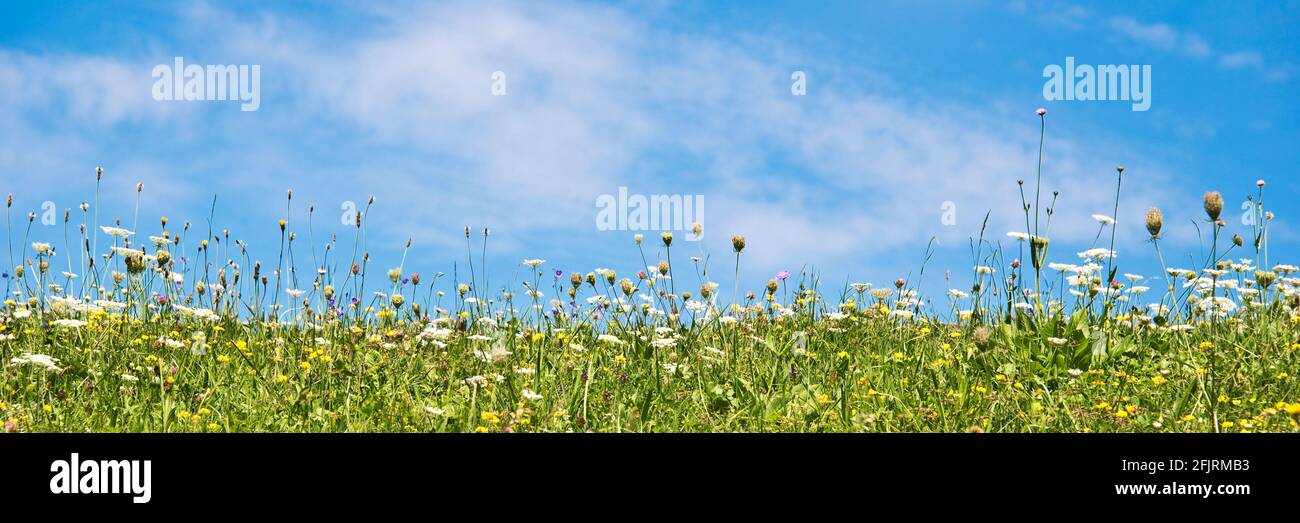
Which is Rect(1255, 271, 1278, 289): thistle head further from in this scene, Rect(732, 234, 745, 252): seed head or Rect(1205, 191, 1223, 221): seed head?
Rect(732, 234, 745, 252): seed head

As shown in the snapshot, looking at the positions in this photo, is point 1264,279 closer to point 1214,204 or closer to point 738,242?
point 1214,204

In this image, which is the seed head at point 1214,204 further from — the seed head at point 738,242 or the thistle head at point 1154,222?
the seed head at point 738,242

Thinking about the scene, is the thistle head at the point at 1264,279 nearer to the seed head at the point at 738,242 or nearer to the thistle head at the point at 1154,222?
the thistle head at the point at 1154,222

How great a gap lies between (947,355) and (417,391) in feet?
9.03

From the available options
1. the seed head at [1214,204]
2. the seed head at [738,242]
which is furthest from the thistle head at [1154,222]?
the seed head at [738,242]

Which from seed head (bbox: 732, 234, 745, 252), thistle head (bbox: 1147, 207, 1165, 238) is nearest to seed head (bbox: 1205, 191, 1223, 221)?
thistle head (bbox: 1147, 207, 1165, 238)

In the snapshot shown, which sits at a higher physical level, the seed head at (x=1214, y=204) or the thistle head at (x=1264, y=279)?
the seed head at (x=1214, y=204)

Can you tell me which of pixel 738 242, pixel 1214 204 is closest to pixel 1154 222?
pixel 1214 204

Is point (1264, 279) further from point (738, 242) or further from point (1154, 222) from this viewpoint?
point (738, 242)

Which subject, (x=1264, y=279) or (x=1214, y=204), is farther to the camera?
(x=1264, y=279)

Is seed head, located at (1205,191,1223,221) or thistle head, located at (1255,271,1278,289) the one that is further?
thistle head, located at (1255,271,1278,289)

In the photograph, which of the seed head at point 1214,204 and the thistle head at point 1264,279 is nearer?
the seed head at point 1214,204
